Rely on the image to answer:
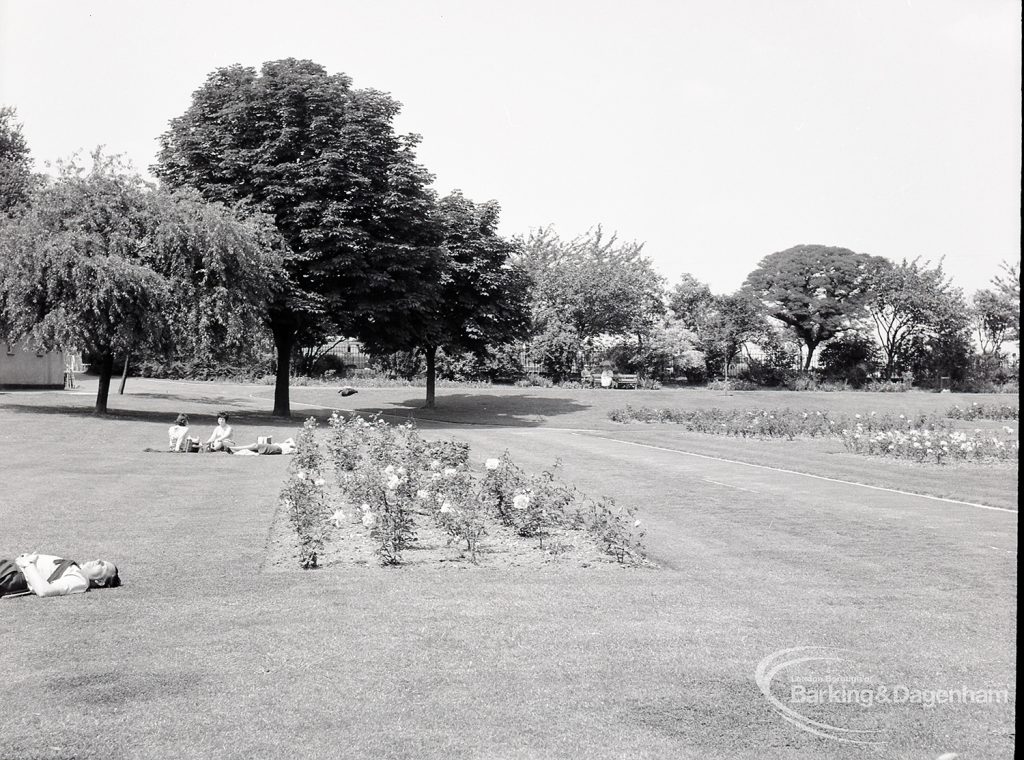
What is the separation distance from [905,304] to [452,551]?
5341cm

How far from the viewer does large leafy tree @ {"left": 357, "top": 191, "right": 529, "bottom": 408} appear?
1451 inches

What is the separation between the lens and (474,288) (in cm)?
3756

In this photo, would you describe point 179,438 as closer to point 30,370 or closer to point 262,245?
point 262,245

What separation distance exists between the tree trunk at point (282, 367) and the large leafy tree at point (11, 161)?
65.6 feet

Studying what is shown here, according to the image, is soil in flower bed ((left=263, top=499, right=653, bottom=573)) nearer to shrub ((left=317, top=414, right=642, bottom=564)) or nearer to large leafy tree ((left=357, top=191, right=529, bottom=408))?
shrub ((left=317, top=414, right=642, bottom=564))

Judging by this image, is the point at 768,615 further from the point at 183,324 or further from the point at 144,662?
the point at 183,324

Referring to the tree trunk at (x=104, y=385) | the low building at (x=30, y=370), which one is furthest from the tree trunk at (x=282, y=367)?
the low building at (x=30, y=370)

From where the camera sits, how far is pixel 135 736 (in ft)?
16.0

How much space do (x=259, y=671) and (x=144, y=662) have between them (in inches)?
30.5

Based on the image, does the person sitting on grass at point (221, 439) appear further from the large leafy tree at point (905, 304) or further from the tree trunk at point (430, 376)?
the large leafy tree at point (905, 304)

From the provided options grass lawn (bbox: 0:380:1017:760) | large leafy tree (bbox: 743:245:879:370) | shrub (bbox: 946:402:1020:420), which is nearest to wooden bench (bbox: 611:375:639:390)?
large leafy tree (bbox: 743:245:879:370)

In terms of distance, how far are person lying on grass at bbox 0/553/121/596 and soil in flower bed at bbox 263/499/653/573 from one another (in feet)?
5.12

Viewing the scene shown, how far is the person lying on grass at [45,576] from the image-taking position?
24.6ft

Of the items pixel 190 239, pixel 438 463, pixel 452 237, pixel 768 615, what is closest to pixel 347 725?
Result: pixel 768 615
